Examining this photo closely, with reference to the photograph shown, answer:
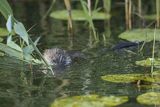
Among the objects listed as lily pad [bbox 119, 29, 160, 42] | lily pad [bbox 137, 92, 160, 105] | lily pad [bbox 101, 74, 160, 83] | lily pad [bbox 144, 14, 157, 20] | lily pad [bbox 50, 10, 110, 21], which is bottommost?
lily pad [bbox 137, 92, 160, 105]

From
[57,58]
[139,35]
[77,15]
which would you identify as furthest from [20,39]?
[77,15]

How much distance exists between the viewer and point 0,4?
3.73m

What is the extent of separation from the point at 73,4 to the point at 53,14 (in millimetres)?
841

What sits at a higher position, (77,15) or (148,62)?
(77,15)

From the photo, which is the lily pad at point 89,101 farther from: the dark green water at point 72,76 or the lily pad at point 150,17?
the lily pad at point 150,17

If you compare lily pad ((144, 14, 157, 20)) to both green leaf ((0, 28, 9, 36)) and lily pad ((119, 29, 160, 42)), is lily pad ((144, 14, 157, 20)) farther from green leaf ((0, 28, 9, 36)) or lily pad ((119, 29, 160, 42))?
green leaf ((0, 28, 9, 36))

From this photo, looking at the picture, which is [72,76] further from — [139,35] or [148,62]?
[139,35]

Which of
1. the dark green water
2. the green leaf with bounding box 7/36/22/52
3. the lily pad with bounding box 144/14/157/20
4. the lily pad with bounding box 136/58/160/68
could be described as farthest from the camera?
the lily pad with bounding box 144/14/157/20

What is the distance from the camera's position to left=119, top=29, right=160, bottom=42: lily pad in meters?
4.59

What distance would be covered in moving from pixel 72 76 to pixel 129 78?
0.40 metres

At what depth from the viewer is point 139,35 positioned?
471 cm

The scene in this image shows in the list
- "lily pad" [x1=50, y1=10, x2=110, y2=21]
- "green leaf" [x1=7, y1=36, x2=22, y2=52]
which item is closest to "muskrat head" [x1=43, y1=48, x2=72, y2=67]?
"green leaf" [x1=7, y1=36, x2=22, y2=52]

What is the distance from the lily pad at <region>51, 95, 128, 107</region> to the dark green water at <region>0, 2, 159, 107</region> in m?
0.05

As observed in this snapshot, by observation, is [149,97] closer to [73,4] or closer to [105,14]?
[105,14]
